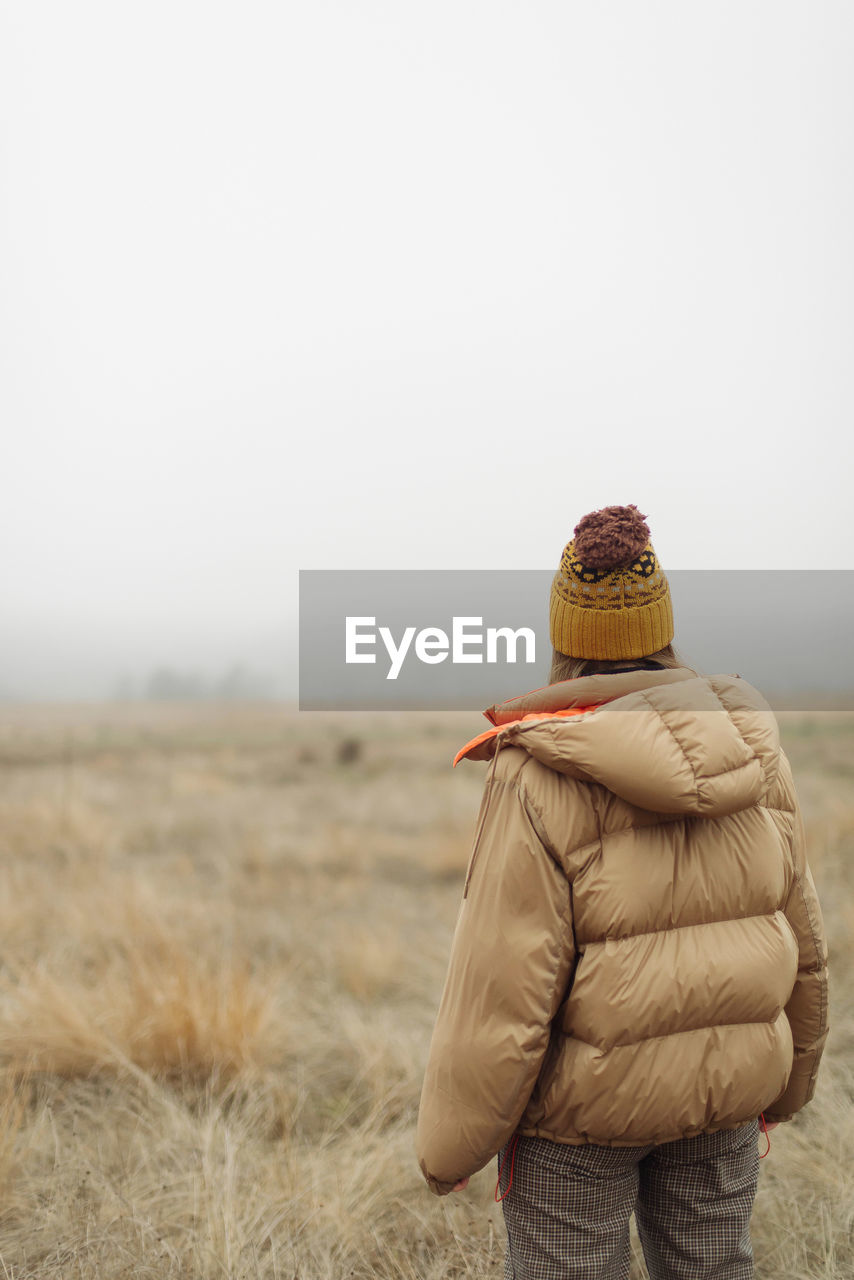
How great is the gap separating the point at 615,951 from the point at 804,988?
592 millimetres

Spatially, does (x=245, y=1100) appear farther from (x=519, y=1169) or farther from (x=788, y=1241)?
(x=519, y=1169)

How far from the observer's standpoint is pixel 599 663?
65.1 inches

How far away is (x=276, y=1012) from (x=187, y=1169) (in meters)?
1.05

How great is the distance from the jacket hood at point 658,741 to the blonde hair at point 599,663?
9 cm

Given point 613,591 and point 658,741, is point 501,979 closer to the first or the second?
point 658,741

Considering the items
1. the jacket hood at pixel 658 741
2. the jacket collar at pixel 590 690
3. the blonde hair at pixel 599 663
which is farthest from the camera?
the blonde hair at pixel 599 663

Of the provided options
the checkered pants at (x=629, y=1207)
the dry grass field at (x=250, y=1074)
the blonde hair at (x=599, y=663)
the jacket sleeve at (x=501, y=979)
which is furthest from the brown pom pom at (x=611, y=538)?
the dry grass field at (x=250, y=1074)

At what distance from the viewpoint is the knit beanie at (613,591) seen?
5.17 ft

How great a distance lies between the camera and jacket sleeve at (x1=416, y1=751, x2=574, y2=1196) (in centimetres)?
144

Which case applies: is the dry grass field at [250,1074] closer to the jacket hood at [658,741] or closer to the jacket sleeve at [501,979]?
the jacket sleeve at [501,979]

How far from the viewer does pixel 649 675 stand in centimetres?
154

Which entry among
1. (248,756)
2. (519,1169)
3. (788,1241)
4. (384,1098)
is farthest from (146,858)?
(248,756)

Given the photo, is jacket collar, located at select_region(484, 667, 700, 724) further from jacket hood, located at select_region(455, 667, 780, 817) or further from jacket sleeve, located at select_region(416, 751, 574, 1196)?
jacket sleeve, located at select_region(416, 751, 574, 1196)

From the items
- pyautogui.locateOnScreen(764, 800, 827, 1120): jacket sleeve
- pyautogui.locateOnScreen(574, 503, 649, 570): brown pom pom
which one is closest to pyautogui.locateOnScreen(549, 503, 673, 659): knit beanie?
pyautogui.locateOnScreen(574, 503, 649, 570): brown pom pom
